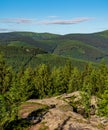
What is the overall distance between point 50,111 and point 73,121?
8664mm

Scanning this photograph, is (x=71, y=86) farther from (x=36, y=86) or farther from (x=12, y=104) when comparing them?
(x=12, y=104)

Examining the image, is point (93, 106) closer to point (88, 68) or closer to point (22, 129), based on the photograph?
point (22, 129)

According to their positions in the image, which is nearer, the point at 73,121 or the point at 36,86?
the point at 73,121

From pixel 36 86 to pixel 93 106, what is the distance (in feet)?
133

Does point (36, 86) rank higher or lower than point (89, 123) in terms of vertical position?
lower

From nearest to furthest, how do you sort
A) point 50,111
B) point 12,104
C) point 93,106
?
1. point 12,104
2. point 50,111
3. point 93,106

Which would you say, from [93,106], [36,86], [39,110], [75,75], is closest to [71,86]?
[75,75]

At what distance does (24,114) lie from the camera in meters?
70.6

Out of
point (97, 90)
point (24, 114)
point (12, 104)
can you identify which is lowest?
point (97, 90)

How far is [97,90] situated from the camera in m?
150

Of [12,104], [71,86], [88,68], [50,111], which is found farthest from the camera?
[88,68]

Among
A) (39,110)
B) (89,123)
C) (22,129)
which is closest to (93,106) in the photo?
(39,110)

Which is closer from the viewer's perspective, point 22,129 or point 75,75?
point 22,129

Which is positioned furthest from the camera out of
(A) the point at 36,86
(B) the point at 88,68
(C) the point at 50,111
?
(B) the point at 88,68
